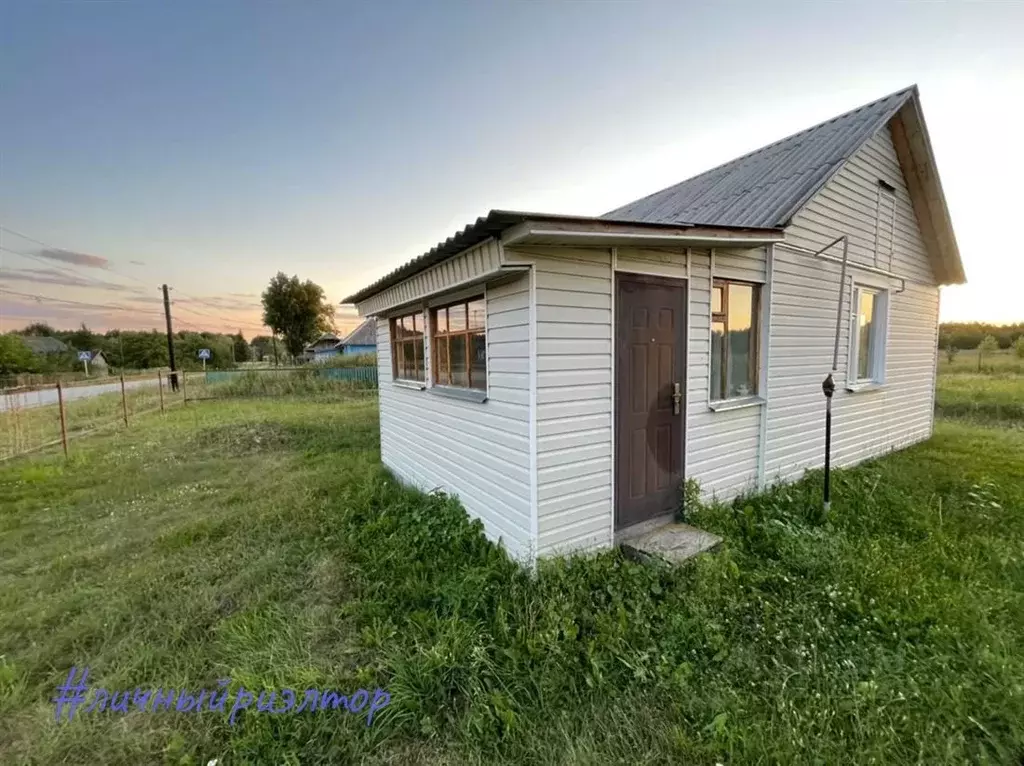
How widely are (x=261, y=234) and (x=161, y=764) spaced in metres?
13.0

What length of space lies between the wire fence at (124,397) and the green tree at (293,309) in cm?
830

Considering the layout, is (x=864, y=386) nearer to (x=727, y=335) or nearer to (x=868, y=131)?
(x=727, y=335)

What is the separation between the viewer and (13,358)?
35.5 meters

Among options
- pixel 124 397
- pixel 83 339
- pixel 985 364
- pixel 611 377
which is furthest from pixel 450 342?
pixel 83 339

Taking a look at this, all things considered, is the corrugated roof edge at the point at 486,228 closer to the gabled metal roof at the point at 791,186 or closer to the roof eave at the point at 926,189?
the gabled metal roof at the point at 791,186

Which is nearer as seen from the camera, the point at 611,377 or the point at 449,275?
the point at 611,377

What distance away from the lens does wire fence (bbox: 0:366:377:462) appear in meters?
7.53

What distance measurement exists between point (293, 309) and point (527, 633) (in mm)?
31103

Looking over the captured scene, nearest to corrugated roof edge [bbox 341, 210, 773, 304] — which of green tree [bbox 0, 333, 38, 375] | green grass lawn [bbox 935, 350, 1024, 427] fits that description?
green grass lawn [bbox 935, 350, 1024, 427]

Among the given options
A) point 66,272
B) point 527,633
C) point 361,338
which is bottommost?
point 527,633

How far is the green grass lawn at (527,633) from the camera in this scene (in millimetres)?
1938

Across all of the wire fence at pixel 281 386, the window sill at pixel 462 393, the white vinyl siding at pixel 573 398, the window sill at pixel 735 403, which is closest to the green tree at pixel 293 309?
the wire fence at pixel 281 386

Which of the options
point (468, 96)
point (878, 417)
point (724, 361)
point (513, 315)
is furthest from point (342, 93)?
point (878, 417)

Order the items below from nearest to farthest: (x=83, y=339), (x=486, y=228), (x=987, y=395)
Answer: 1. (x=486, y=228)
2. (x=987, y=395)
3. (x=83, y=339)
